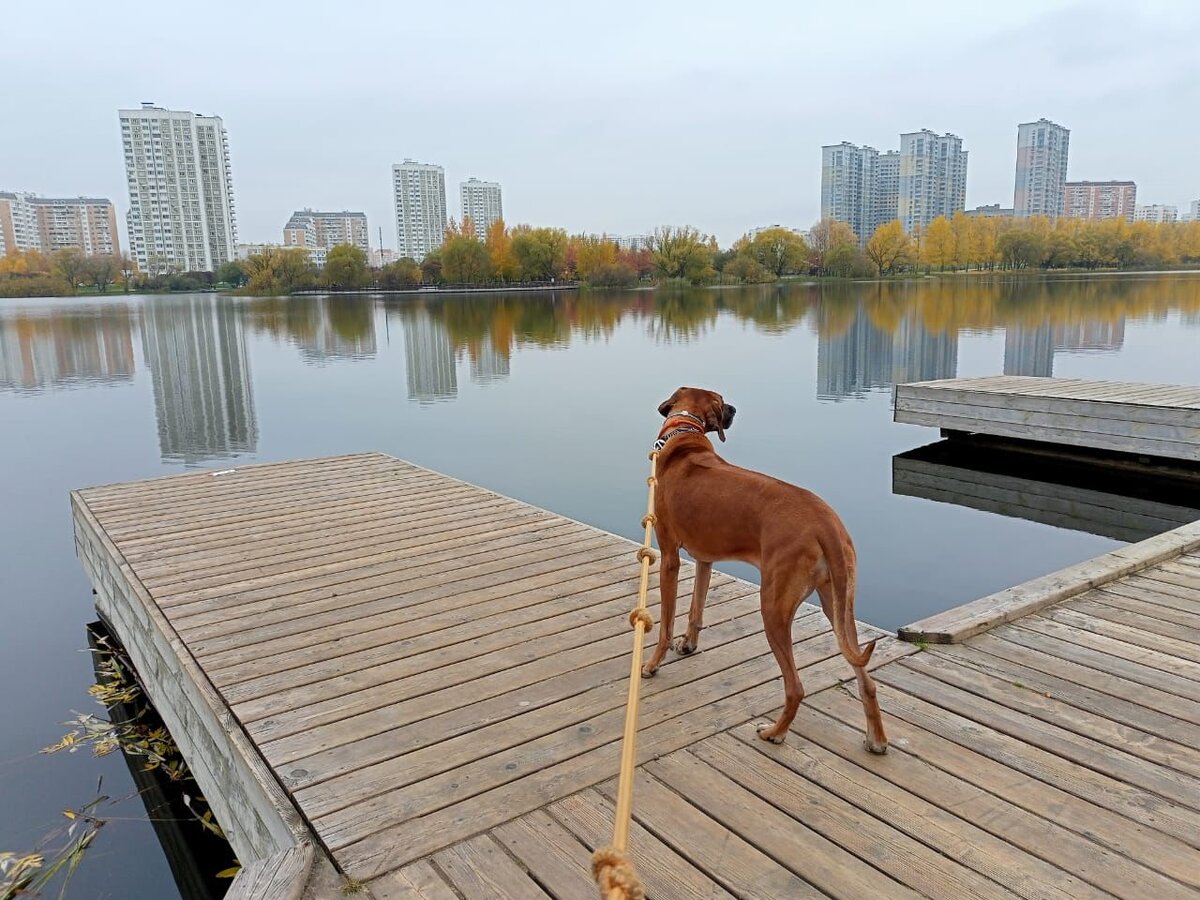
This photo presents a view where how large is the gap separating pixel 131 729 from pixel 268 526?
5.02ft

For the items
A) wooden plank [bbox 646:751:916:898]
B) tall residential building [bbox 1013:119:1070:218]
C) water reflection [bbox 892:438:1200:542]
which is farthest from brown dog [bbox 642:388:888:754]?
tall residential building [bbox 1013:119:1070:218]

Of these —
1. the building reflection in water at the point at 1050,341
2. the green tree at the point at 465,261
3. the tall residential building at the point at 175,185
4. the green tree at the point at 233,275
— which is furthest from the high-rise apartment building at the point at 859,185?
the building reflection in water at the point at 1050,341

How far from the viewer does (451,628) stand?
12.6ft

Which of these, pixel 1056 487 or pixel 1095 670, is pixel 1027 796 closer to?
pixel 1095 670

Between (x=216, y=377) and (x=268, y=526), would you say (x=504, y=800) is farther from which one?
(x=216, y=377)

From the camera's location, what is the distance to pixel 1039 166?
147 meters

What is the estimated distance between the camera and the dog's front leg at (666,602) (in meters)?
3.27

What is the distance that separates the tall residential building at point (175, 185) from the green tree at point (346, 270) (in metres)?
57.5

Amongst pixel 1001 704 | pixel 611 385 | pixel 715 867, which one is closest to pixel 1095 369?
pixel 611 385

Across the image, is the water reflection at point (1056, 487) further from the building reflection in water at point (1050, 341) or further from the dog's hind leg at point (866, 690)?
the building reflection in water at point (1050, 341)

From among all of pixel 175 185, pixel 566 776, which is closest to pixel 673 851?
pixel 566 776

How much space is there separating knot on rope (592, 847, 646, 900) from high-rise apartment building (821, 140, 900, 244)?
148 meters

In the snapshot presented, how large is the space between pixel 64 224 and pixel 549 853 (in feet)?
633

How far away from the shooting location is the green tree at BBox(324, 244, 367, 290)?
7425cm
